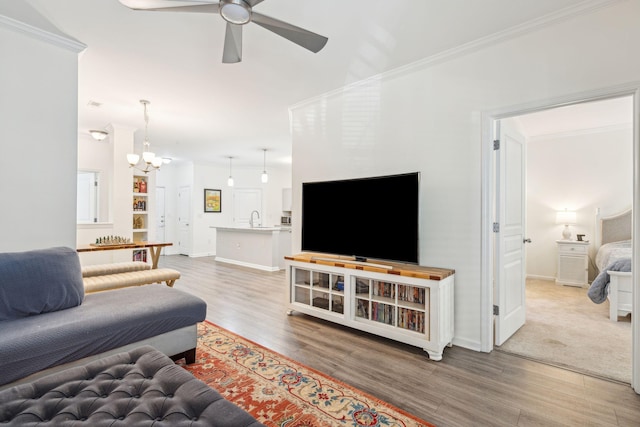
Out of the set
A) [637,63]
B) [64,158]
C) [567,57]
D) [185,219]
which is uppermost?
[567,57]

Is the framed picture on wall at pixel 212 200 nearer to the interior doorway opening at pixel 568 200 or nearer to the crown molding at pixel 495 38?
the crown molding at pixel 495 38

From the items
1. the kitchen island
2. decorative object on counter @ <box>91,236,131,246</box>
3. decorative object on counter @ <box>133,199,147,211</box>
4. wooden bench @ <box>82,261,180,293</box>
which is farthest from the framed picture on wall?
wooden bench @ <box>82,261,180,293</box>

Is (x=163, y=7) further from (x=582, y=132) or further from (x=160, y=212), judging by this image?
(x=160, y=212)

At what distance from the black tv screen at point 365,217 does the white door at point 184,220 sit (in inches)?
247

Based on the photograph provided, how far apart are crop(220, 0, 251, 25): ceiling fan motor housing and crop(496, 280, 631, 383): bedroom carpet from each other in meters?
3.22

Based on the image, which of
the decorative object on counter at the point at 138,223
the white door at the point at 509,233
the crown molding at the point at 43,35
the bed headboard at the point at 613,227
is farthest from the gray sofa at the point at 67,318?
the bed headboard at the point at 613,227

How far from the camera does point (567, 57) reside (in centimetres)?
228

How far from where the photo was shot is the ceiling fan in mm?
1728

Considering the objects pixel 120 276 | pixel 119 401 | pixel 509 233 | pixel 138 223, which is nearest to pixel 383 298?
pixel 509 233

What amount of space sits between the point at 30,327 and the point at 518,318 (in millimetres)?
3976

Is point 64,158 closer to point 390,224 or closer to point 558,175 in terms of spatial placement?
point 390,224

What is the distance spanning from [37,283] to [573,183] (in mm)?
7150

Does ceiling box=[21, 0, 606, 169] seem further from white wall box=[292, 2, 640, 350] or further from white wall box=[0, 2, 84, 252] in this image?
white wall box=[0, 2, 84, 252]

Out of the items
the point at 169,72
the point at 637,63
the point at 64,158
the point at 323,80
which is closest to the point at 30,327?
the point at 64,158
